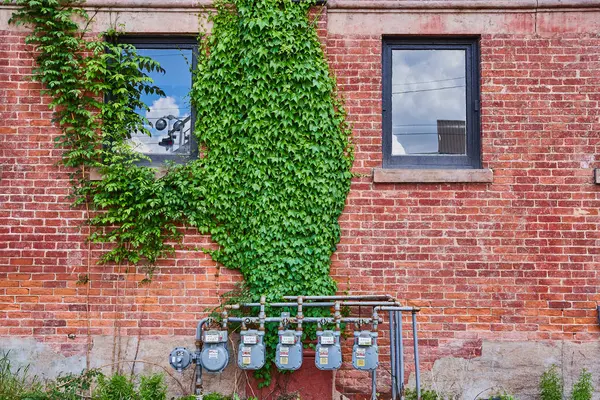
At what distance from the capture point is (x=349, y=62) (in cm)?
616

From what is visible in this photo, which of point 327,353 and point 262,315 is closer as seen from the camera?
point 327,353

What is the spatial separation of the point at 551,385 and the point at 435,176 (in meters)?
2.57

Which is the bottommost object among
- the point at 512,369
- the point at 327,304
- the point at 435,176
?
the point at 512,369

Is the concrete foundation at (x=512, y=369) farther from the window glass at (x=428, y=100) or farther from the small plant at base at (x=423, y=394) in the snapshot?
the window glass at (x=428, y=100)

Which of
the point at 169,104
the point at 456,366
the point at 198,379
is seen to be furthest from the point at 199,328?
the point at 456,366

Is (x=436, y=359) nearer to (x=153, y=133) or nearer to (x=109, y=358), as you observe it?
(x=109, y=358)

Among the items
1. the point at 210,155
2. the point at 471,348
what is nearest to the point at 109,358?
the point at 210,155

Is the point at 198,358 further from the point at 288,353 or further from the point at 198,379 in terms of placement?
the point at 288,353

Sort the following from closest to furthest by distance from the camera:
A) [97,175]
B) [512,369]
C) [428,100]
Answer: [512,369], [97,175], [428,100]

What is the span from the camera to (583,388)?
5750 millimetres

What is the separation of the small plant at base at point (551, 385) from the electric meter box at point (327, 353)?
2.34 m

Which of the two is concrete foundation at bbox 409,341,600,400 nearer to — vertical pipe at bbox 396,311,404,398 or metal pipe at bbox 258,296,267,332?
vertical pipe at bbox 396,311,404,398

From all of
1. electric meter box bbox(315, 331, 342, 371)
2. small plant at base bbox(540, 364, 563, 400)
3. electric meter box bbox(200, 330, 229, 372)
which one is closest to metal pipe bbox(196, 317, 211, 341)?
electric meter box bbox(200, 330, 229, 372)

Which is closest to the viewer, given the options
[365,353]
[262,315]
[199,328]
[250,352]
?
[365,353]
